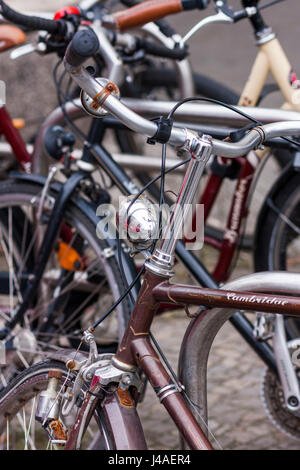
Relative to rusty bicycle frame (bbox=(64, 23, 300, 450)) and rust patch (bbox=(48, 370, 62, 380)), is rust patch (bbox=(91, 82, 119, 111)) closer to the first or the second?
rusty bicycle frame (bbox=(64, 23, 300, 450))

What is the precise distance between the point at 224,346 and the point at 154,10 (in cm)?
201

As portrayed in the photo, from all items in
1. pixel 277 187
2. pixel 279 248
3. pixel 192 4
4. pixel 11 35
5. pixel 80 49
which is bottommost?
pixel 80 49

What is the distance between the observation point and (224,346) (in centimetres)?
387

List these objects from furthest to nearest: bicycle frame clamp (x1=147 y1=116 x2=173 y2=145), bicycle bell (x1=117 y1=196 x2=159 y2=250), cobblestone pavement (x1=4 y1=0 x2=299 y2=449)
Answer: cobblestone pavement (x1=4 y1=0 x2=299 y2=449)
bicycle bell (x1=117 y1=196 x2=159 y2=250)
bicycle frame clamp (x1=147 y1=116 x2=173 y2=145)

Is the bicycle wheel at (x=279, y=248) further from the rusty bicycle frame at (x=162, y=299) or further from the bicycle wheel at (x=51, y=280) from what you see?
the rusty bicycle frame at (x=162, y=299)

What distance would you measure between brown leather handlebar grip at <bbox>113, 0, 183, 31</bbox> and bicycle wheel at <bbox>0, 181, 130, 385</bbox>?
2.33 ft


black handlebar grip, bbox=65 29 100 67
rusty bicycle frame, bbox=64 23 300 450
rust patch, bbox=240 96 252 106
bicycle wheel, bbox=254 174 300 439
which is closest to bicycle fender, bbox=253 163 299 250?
bicycle wheel, bbox=254 174 300 439

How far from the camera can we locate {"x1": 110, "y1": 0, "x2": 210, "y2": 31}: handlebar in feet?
8.18

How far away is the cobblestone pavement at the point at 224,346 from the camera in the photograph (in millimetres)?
2921

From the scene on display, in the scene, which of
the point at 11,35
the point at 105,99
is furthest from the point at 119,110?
the point at 11,35

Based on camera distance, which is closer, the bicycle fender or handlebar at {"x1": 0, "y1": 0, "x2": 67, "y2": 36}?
handlebar at {"x1": 0, "y1": 0, "x2": 67, "y2": 36}

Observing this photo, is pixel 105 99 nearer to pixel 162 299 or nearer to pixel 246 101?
pixel 162 299
